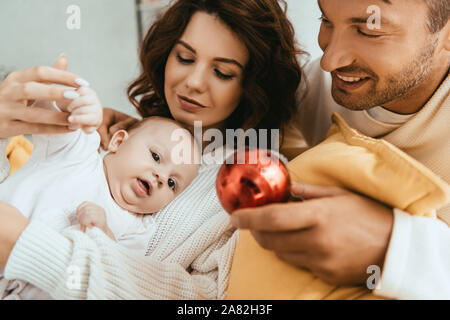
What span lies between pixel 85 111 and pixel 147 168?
27cm

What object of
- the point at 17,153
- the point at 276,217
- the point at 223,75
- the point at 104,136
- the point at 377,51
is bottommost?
the point at 17,153

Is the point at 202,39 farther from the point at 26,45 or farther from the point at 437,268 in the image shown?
the point at 26,45

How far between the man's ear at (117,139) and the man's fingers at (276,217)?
0.59m

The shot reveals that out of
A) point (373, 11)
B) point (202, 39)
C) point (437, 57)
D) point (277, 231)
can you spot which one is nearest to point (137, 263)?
point (277, 231)

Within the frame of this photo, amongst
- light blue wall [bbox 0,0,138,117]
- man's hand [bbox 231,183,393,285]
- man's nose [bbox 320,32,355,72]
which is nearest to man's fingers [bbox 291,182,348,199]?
man's hand [bbox 231,183,393,285]

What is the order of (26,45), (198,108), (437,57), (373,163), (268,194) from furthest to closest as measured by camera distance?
(26,45), (198,108), (437,57), (373,163), (268,194)

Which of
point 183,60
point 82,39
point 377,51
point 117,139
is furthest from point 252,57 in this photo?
point 82,39

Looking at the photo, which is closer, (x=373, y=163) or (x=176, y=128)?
(x=373, y=163)

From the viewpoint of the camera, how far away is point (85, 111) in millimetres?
714

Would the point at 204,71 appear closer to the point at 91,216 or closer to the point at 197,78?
the point at 197,78

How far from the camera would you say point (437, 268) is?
593 millimetres

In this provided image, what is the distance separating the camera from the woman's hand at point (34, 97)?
0.73 metres

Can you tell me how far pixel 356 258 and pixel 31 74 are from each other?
0.74 m

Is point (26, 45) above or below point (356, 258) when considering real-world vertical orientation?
above
